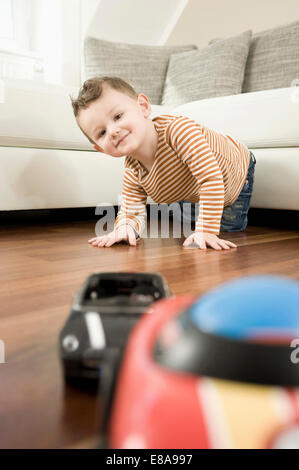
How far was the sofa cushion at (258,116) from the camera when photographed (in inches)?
52.7

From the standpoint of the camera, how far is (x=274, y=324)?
0.62ft

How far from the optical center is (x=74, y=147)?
1.50 meters

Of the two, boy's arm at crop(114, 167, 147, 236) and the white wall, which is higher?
the white wall

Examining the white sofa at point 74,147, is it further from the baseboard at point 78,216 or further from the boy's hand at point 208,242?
the boy's hand at point 208,242

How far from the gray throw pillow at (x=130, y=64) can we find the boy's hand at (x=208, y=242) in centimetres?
130

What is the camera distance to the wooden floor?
11.8 inches

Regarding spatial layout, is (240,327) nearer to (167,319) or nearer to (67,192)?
(167,319)

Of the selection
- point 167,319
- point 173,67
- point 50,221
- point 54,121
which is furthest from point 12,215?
point 167,319

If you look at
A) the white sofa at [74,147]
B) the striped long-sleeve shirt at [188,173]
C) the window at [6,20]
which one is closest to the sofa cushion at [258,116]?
the white sofa at [74,147]

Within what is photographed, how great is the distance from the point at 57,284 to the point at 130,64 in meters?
1.76

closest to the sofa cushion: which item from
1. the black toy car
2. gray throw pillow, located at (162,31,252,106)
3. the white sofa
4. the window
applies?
the white sofa

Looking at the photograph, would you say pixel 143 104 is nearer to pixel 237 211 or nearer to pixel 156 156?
pixel 156 156

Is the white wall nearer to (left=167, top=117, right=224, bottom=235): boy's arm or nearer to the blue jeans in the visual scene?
the blue jeans

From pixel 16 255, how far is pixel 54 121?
0.64m
